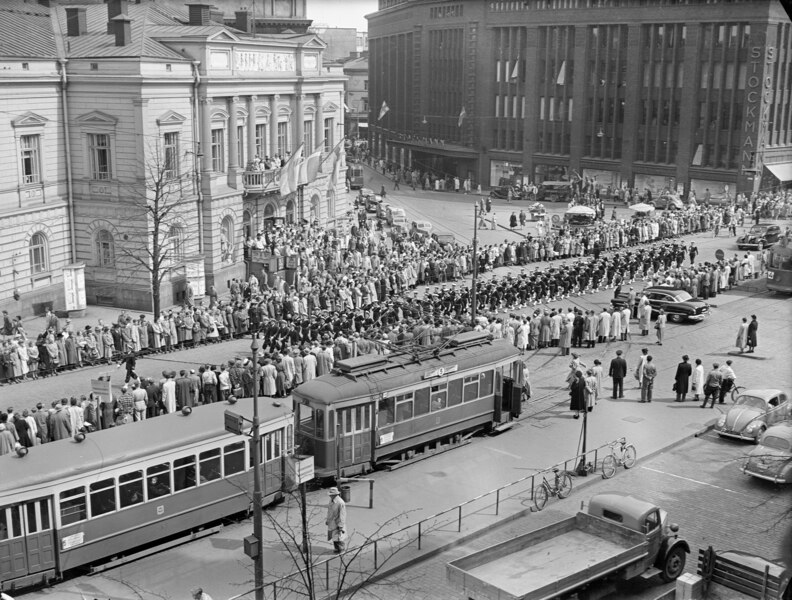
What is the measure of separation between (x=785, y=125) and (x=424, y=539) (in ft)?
237

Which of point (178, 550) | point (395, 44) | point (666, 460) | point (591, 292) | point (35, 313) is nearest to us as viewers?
point (178, 550)

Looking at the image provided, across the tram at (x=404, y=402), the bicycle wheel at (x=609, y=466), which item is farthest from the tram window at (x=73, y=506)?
the bicycle wheel at (x=609, y=466)

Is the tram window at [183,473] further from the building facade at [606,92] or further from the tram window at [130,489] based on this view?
the building facade at [606,92]

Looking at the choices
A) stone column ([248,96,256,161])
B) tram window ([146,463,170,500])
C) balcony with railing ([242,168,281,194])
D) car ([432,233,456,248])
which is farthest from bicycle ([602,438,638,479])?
stone column ([248,96,256,161])

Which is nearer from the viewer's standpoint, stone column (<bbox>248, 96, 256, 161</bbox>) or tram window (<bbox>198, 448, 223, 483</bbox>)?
tram window (<bbox>198, 448, 223, 483</bbox>)

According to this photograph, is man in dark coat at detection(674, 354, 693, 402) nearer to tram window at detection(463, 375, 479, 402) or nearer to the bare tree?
tram window at detection(463, 375, 479, 402)

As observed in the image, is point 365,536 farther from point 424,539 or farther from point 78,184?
point 78,184

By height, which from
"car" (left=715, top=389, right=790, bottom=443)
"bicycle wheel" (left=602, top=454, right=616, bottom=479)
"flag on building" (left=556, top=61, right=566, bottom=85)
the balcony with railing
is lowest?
"bicycle wheel" (left=602, top=454, right=616, bottom=479)

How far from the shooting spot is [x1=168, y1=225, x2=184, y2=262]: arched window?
4510cm

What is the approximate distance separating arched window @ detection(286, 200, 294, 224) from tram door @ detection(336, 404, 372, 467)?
108 ft

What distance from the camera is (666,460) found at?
2688 centimetres

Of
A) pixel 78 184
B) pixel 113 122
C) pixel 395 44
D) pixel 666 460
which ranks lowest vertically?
pixel 666 460

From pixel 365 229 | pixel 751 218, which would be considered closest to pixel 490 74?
pixel 751 218

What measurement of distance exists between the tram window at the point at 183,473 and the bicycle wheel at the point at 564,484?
879 cm
